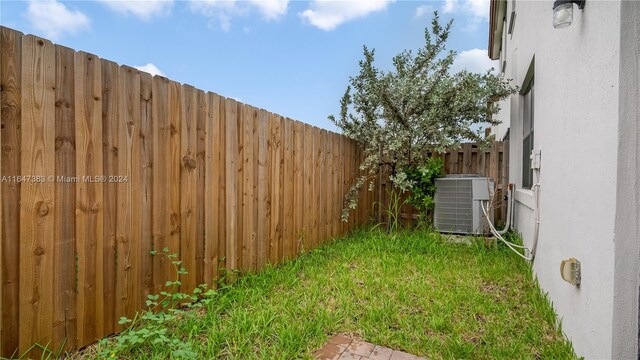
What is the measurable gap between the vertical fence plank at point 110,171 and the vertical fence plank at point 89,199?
0.03m

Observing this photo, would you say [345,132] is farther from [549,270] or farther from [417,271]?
[549,270]

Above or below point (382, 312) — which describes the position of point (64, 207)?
above

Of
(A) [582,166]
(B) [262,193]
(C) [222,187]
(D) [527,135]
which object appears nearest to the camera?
(A) [582,166]

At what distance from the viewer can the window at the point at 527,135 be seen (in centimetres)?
380

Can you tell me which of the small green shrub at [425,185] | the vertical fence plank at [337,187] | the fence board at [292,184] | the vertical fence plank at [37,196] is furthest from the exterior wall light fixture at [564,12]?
the small green shrub at [425,185]

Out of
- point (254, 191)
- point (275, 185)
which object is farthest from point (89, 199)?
point (275, 185)

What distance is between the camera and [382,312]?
7.95 feet

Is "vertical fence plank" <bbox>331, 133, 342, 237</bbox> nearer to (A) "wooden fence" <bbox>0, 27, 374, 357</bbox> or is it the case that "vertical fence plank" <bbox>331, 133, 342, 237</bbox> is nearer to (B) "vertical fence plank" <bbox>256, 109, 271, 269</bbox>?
(B) "vertical fence plank" <bbox>256, 109, 271, 269</bbox>

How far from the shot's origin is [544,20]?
2.85 metres

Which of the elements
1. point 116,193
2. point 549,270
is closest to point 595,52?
point 549,270

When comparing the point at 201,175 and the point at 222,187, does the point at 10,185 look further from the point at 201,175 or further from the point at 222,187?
the point at 222,187

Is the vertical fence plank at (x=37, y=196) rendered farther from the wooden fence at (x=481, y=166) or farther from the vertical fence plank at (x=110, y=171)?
the wooden fence at (x=481, y=166)

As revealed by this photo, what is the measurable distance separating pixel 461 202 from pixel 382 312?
303 centimetres

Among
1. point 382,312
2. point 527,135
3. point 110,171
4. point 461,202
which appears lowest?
point 382,312
